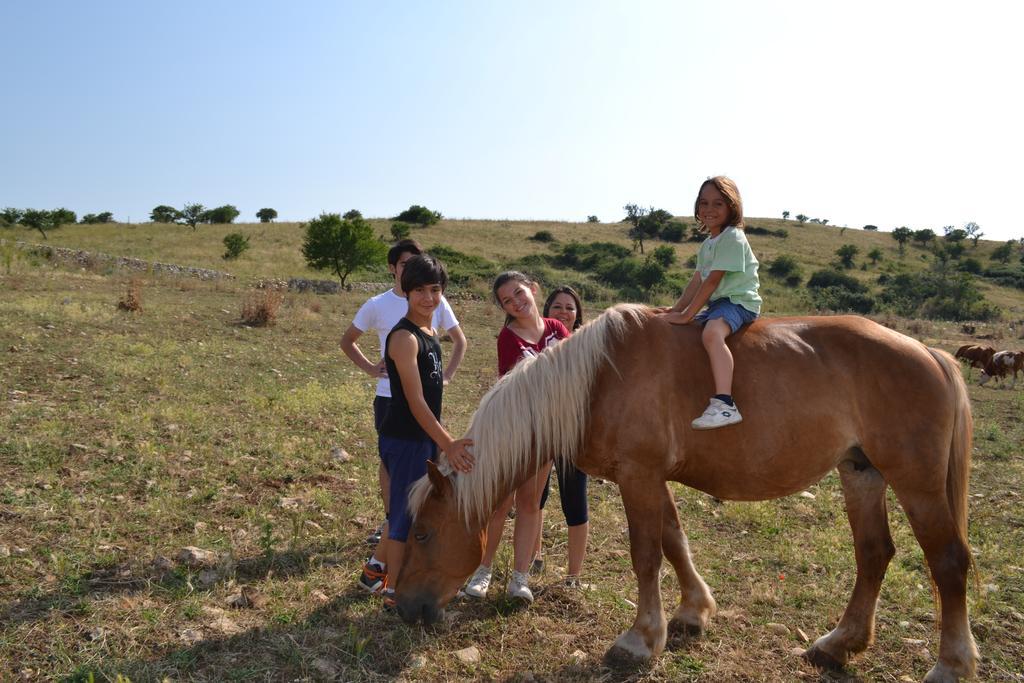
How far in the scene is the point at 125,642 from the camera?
304 centimetres

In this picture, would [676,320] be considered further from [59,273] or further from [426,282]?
[59,273]

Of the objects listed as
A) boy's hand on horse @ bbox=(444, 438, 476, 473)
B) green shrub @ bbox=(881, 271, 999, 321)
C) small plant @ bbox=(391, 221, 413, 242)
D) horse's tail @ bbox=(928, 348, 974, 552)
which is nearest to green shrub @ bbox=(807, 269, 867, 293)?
green shrub @ bbox=(881, 271, 999, 321)

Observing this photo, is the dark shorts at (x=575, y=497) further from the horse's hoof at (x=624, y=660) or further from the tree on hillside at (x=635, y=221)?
the tree on hillside at (x=635, y=221)

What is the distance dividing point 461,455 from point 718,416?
1.31 meters

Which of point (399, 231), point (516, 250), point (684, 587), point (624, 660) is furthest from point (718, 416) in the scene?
point (399, 231)

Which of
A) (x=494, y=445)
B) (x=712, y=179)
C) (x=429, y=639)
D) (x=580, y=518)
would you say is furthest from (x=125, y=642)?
(x=712, y=179)

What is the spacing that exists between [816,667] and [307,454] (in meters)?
4.53

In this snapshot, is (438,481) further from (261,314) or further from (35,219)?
(35,219)

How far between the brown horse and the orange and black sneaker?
0.63m

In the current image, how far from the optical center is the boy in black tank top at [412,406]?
337 centimetres

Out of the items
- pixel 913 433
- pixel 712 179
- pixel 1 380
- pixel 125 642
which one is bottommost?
pixel 125 642

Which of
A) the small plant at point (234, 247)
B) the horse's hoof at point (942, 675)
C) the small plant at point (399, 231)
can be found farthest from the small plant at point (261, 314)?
the small plant at point (399, 231)

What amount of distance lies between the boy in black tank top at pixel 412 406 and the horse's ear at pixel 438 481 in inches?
4.0

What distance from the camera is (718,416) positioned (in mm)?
3176
